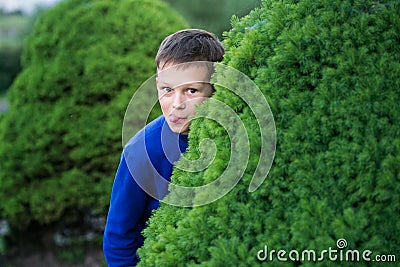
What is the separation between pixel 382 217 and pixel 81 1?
4993 millimetres

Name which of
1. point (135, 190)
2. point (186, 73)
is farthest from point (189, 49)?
point (135, 190)

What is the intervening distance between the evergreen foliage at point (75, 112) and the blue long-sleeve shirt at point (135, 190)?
9.84 ft

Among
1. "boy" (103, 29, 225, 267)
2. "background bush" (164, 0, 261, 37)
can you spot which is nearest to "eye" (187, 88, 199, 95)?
"boy" (103, 29, 225, 267)

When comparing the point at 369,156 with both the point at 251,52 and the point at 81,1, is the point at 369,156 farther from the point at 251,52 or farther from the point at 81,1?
the point at 81,1

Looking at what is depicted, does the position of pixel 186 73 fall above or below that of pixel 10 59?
below

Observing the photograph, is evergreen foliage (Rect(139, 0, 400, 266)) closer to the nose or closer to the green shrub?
the nose

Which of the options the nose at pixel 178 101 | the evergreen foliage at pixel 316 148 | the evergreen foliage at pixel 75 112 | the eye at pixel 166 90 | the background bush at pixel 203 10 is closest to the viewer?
the evergreen foliage at pixel 316 148

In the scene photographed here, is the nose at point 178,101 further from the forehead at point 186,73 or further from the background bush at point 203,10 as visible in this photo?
the background bush at point 203,10

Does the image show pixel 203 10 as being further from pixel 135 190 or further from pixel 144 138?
pixel 135 190

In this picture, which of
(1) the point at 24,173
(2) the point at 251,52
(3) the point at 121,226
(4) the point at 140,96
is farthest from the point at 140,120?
(2) the point at 251,52

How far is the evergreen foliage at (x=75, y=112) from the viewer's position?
5457mm

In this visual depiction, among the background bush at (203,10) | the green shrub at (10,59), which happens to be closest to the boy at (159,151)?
the background bush at (203,10)

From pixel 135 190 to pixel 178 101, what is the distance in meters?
0.46

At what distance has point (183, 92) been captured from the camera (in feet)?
7.86
